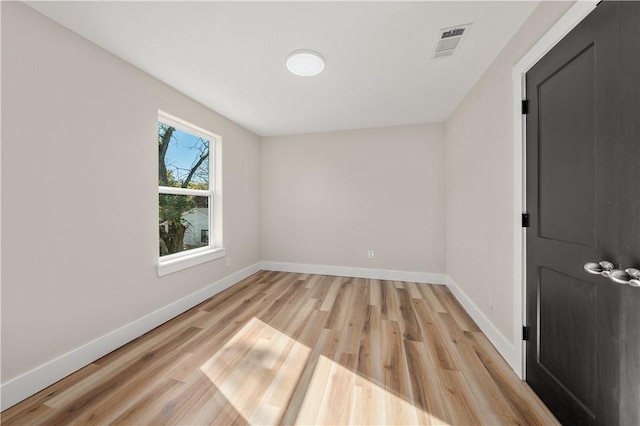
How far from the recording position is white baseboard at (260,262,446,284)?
359 centimetres

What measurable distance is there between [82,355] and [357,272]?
323 centimetres

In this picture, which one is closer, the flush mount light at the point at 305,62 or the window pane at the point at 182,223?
the flush mount light at the point at 305,62

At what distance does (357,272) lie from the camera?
3.89 metres

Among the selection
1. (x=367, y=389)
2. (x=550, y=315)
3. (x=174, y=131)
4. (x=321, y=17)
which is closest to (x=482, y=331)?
(x=550, y=315)

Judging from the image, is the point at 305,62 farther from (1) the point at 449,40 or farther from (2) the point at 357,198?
(2) the point at 357,198

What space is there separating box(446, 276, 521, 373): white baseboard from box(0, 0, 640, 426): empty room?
2 centimetres

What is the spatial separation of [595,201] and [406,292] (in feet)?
7.99

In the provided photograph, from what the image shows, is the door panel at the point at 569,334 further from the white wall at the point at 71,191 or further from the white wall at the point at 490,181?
the white wall at the point at 71,191

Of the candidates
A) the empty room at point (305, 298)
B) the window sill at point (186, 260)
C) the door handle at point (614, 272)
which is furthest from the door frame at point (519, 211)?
the window sill at point (186, 260)

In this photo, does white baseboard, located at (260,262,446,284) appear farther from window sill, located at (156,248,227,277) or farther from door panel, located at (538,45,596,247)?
door panel, located at (538,45,596,247)

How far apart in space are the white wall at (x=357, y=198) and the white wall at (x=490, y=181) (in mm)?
564

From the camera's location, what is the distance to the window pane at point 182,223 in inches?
101

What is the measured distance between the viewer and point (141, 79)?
215cm

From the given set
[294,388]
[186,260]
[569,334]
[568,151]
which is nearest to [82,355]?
[186,260]
